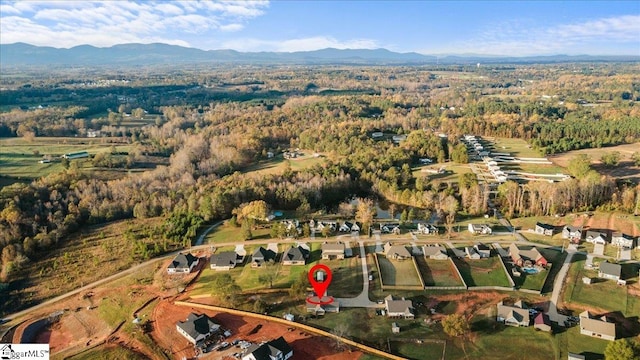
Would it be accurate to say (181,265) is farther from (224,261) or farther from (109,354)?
(109,354)

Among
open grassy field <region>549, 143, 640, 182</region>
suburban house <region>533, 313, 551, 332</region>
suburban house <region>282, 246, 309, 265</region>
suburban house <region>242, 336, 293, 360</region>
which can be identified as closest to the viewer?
suburban house <region>242, 336, 293, 360</region>

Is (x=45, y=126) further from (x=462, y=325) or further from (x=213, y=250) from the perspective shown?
(x=462, y=325)

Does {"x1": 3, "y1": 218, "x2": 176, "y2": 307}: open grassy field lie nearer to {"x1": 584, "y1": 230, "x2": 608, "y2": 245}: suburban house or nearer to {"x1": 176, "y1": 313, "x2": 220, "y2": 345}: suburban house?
{"x1": 176, "y1": 313, "x2": 220, "y2": 345}: suburban house

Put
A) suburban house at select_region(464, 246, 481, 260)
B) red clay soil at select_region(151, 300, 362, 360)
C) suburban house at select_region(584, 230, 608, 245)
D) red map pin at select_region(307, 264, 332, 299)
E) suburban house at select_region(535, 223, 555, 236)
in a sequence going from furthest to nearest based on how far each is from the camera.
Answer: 1. suburban house at select_region(535, 223, 555, 236)
2. suburban house at select_region(584, 230, 608, 245)
3. suburban house at select_region(464, 246, 481, 260)
4. red map pin at select_region(307, 264, 332, 299)
5. red clay soil at select_region(151, 300, 362, 360)

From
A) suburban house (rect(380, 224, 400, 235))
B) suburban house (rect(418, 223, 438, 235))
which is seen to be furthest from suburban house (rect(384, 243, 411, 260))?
suburban house (rect(418, 223, 438, 235))

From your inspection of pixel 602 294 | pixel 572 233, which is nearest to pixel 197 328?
pixel 602 294
